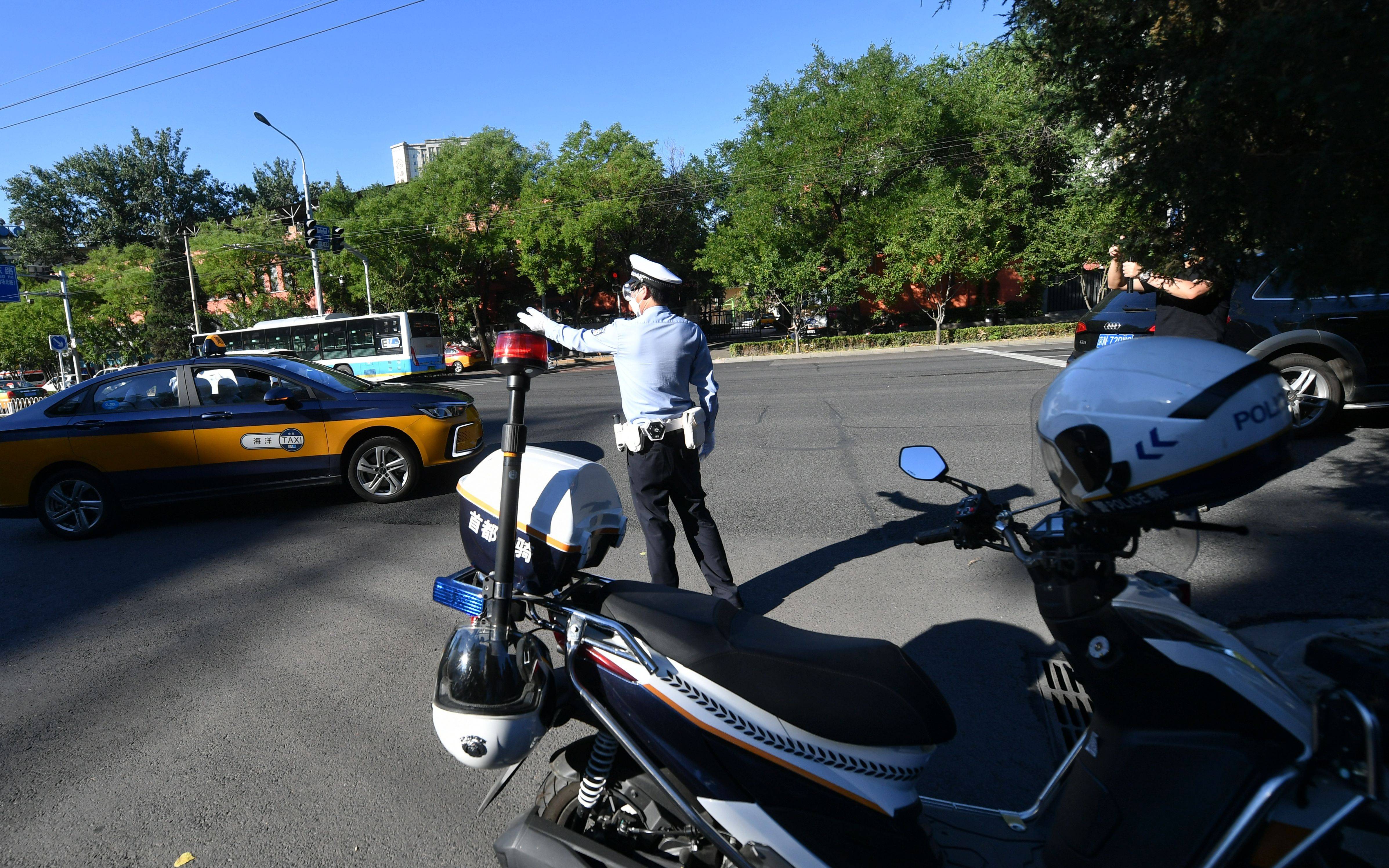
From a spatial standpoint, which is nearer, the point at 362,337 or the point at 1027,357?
the point at 1027,357

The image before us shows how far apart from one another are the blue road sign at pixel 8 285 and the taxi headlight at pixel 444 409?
23.5 metres

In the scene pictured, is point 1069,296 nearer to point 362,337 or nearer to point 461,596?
point 362,337

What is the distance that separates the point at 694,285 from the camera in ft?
160

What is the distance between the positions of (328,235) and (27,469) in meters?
27.6

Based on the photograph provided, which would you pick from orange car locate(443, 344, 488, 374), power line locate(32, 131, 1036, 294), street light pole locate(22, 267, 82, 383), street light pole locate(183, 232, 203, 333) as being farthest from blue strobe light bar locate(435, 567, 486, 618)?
street light pole locate(183, 232, 203, 333)

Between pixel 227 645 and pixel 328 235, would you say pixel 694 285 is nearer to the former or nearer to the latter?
pixel 328 235

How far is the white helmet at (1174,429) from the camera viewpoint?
1607 millimetres

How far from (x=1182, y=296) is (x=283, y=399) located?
7059mm

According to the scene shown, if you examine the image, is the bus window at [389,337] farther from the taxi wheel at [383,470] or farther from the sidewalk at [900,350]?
the taxi wheel at [383,470]

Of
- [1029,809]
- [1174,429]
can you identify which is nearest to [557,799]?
[1029,809]

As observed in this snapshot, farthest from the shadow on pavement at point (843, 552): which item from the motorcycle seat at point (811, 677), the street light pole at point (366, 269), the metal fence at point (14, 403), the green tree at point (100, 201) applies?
the green tree at point (100, 201)

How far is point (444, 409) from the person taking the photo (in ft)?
24.5

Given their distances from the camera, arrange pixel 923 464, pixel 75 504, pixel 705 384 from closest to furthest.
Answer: pixel 923 464 < pixel 705 384 < pixel 75 504

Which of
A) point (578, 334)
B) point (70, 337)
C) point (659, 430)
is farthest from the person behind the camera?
point (70, 337)
